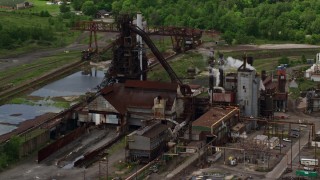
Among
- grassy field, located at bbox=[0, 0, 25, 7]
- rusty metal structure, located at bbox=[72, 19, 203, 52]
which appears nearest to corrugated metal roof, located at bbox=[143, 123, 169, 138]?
rusty metal structure, located at bbox=[72, 19, 203, 52]

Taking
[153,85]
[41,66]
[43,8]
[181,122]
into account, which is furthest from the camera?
[43,8]

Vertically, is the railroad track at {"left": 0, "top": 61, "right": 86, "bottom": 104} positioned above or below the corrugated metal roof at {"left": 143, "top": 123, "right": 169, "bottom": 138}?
above

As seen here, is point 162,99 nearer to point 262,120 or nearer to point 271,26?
point 262,120

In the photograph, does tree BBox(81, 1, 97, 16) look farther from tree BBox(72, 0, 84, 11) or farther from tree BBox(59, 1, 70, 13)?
tree BBox(72, 0, 84, 11)

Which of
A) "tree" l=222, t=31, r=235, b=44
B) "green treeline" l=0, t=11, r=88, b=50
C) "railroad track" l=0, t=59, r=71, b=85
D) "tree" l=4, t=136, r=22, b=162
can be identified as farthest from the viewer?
"tree" l=222, t=31, r=235, b=44

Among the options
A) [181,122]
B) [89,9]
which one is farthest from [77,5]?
[181,122]

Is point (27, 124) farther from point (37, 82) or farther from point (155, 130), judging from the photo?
point (37, 82)
